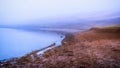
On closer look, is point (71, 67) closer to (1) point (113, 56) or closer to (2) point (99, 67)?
(2) point (99, 67)

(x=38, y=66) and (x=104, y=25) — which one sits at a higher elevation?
(x=104, y=25)

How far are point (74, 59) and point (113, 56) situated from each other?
3.61ft

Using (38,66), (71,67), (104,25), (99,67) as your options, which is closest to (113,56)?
(99,67)

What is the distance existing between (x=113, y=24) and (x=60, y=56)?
805 cm

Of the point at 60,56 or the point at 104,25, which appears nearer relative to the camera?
the point at 60,56

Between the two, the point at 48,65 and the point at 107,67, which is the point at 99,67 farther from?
the point at 48,65

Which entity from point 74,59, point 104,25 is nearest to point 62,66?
point 74,59

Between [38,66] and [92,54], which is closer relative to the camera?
[38,66]

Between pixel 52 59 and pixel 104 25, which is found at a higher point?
pixel 104 25

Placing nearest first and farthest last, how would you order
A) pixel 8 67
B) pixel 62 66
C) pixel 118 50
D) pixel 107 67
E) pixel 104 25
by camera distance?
1. pixel 107 67
2. pixel 62 66
3. pixel 8 67
4. pixel 118 50
5. pixel 104 25

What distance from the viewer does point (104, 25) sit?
13.8 m

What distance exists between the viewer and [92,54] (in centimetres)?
541

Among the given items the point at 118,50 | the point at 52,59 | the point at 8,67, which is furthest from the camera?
the point at 118,50

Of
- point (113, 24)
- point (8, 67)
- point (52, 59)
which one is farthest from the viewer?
point (113, 24)
